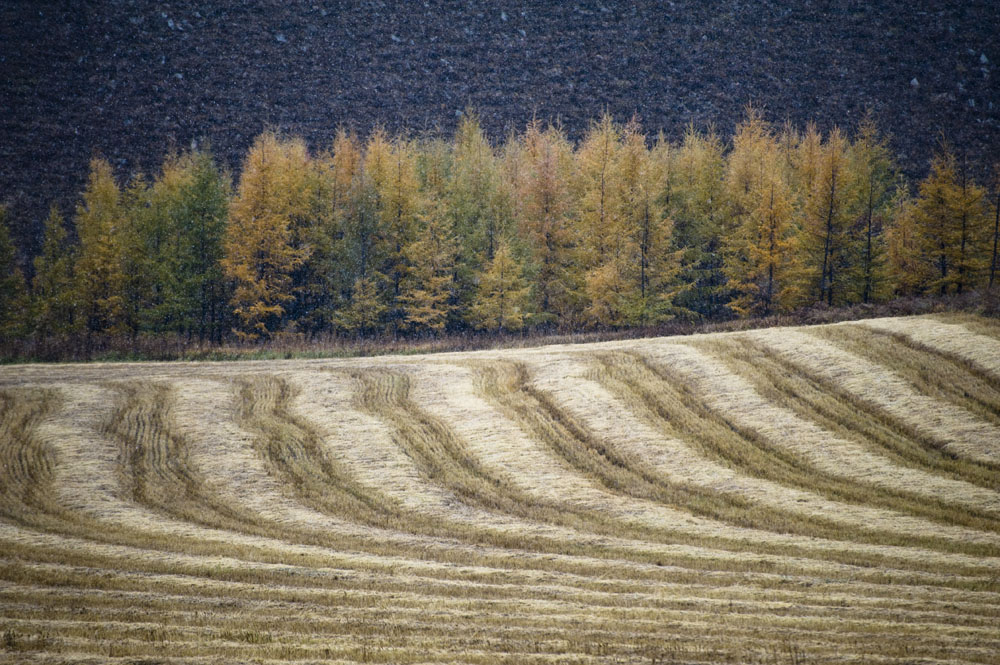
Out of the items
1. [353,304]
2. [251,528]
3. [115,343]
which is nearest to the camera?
[251,528]

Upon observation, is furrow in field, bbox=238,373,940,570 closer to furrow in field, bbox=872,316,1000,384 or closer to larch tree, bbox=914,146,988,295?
furrow in field, bbox=872,316,1000,384

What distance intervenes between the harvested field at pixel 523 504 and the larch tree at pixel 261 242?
14904mm

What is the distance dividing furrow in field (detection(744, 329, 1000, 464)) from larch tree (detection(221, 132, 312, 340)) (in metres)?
29.7

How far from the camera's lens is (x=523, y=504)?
72.7 feet

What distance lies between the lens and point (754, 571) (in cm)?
1658

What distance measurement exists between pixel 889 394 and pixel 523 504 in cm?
1433

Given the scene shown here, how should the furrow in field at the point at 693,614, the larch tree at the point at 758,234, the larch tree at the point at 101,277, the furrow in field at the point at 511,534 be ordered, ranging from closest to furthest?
1. the furrow in field at the point at 693,614
2. the furrow in field at the point at 511,534
3. the larch tree at the point at 758,234
4. the larch tree at the point at 101,277

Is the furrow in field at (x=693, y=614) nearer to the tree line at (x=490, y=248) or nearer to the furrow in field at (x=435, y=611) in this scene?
the furrow in field at (x=435, y=611)

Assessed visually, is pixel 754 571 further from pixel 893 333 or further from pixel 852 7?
pixel 852 7

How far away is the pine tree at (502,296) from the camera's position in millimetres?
49250

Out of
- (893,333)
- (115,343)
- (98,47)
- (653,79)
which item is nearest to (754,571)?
(893,333)

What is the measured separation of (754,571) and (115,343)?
138 ft

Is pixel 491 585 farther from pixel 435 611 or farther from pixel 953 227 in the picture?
pixel 953 227

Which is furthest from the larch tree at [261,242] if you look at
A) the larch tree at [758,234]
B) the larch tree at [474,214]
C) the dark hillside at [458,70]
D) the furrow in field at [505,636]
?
the dark hillside at [458,70]
